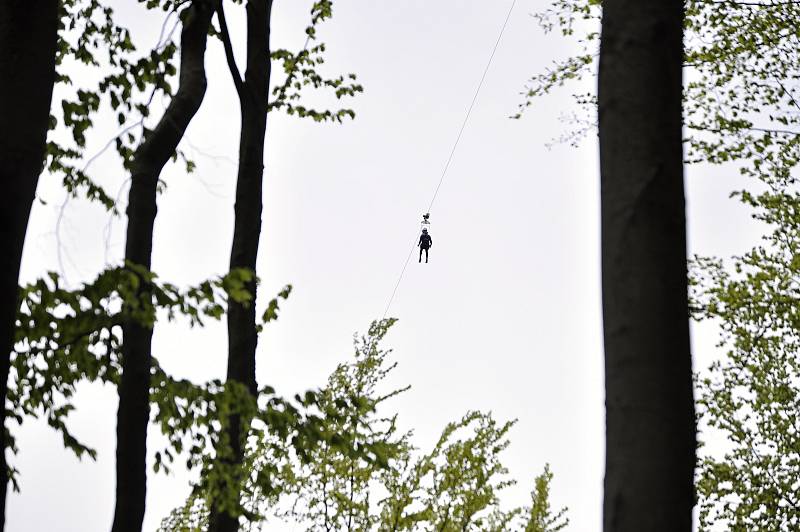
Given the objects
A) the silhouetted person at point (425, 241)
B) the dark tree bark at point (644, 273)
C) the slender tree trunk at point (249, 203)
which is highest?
the silhouetted person at point (425, 241)

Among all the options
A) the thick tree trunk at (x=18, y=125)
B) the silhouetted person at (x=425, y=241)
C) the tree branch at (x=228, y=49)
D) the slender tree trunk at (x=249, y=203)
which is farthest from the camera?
the silhouetted person at (x=425, y=241)

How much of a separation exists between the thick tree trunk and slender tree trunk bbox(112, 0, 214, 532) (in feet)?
2.71

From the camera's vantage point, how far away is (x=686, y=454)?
3.44 m

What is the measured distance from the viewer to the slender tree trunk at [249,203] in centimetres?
818

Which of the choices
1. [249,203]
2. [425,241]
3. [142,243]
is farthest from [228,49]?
[425,241]

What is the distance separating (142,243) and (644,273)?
397cm

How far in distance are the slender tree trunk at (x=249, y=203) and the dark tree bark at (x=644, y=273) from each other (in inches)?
173

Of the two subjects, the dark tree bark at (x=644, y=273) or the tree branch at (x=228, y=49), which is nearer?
the dark tree bark at (x=644, y=273)

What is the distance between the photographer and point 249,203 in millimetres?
8852

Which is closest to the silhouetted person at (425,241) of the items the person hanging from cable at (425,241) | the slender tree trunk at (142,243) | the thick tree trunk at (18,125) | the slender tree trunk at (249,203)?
the person hanging from cable at (425,241)

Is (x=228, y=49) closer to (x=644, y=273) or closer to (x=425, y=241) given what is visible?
(x=644, y=273)

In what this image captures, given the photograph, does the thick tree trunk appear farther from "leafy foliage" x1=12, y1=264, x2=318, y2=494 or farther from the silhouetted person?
the silhouetted person

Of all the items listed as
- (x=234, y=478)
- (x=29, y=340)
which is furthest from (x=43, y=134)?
(x=234, y=478)

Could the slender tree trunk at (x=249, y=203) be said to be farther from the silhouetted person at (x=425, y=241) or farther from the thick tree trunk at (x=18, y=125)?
the silhouetted person at (x=425, y=241)
